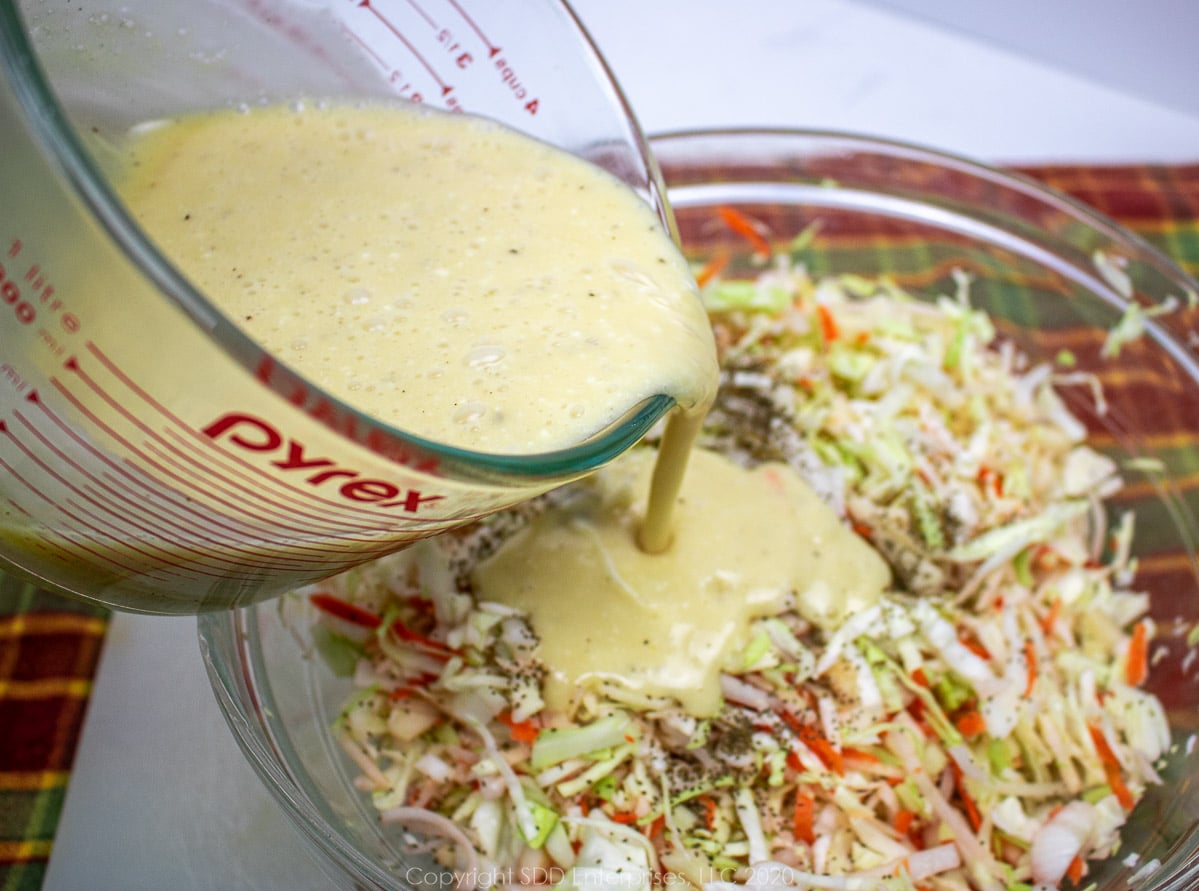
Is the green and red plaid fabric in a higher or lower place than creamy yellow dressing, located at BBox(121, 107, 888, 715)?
lower

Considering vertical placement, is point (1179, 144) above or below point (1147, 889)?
above

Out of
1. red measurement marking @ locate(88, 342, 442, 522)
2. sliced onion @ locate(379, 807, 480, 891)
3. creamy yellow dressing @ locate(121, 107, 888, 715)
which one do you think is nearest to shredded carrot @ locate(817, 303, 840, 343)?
creamy yellow dressing @ locate(121, 107, 888, 715)

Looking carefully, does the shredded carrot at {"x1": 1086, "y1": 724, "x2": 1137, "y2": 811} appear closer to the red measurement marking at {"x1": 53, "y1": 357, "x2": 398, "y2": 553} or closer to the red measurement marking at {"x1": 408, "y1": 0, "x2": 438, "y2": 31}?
the red measurement marking at {"x1": 53, "y1": 357, "x2": 398, "y2": 553}

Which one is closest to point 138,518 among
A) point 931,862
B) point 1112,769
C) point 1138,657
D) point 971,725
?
point 931,862

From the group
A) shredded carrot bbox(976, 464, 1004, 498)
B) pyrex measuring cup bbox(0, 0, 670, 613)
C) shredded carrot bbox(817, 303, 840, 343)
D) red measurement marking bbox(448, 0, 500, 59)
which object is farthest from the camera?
shredded carrot bbox(817, 303, 840, 343)

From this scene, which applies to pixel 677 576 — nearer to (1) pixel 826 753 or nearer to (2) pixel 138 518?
(1) pixel 826 753

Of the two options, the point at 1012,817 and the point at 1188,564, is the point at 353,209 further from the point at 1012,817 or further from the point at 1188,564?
the point at 1188,564

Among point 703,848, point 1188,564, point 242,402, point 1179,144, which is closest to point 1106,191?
point 1179,144
